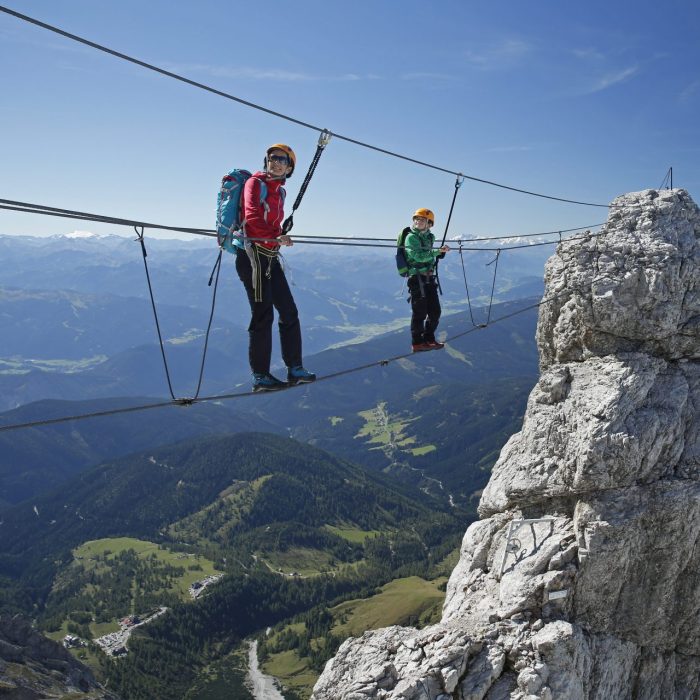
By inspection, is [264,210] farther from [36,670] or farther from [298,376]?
[36,670]

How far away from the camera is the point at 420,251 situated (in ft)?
71.7

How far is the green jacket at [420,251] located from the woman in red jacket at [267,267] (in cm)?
735

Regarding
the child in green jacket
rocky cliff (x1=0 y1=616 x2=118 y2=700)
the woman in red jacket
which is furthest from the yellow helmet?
rocky cliff (x1=0 y1=616 x2=118 y2=700)

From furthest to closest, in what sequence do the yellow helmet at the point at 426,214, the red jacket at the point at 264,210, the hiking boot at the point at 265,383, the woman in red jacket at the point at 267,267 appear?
the yellow helmet at the point at 426,214 → the hiking boot at the point at 265,383 → the woman in red jacket at the point at 267,267 → the red jacket at the point at 264,210

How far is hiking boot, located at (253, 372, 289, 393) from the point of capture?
15445 mm

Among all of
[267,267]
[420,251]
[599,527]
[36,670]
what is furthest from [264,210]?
[36,670]

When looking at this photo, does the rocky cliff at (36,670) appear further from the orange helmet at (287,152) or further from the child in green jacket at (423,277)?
the orange helmet at (287,152)

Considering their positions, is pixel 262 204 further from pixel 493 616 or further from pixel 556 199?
pixel 556 199

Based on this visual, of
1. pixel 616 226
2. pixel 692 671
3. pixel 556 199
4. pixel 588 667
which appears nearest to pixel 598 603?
pixel 588 667

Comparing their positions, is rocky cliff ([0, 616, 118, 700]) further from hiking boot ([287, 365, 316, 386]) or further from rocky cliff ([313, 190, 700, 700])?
hiking boot ([287, 365, 316, 386])

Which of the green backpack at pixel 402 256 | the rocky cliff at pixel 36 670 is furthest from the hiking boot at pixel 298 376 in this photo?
the rocky cliff at pixel 36 670

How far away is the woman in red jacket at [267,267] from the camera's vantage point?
1385 cm

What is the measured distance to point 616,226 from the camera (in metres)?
29.4

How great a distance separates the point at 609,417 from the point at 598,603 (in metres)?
8.26
